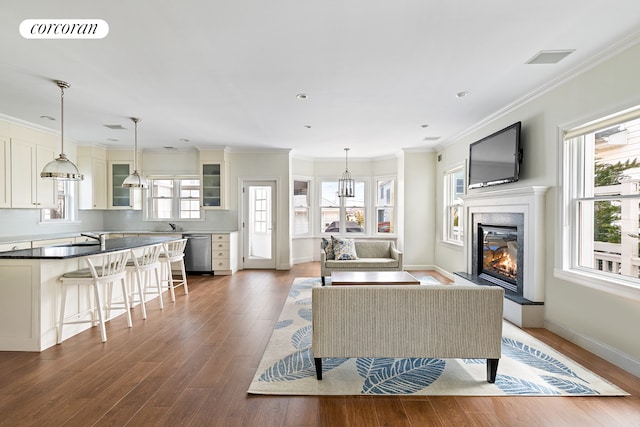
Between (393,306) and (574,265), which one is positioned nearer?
(393,306)

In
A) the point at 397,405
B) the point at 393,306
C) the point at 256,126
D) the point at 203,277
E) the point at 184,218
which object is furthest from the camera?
the point at 184,218

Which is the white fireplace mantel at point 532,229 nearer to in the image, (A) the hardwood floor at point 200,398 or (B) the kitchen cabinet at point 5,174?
(A) the hardwood floor at point 200,398

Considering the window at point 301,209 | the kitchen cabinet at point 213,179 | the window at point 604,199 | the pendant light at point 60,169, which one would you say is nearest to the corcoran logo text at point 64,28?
the pendant light at point 60,169

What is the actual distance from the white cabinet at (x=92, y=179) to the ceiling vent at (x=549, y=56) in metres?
7.29

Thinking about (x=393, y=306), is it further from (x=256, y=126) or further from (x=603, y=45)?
(x=256, y=126)

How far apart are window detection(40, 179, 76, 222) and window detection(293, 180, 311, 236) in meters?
4.46

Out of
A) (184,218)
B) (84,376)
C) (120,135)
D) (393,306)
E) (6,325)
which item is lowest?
(84,376)

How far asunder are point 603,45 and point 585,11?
67 cm

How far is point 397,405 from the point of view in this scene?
215 cm

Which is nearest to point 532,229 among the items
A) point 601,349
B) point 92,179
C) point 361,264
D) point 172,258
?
point 601,349

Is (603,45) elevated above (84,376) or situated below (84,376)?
above

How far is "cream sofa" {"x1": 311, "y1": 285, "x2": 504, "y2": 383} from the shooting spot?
2305 mm

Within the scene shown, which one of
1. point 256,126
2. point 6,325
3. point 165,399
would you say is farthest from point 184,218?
point 165,399

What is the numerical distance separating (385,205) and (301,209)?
6.67ft
